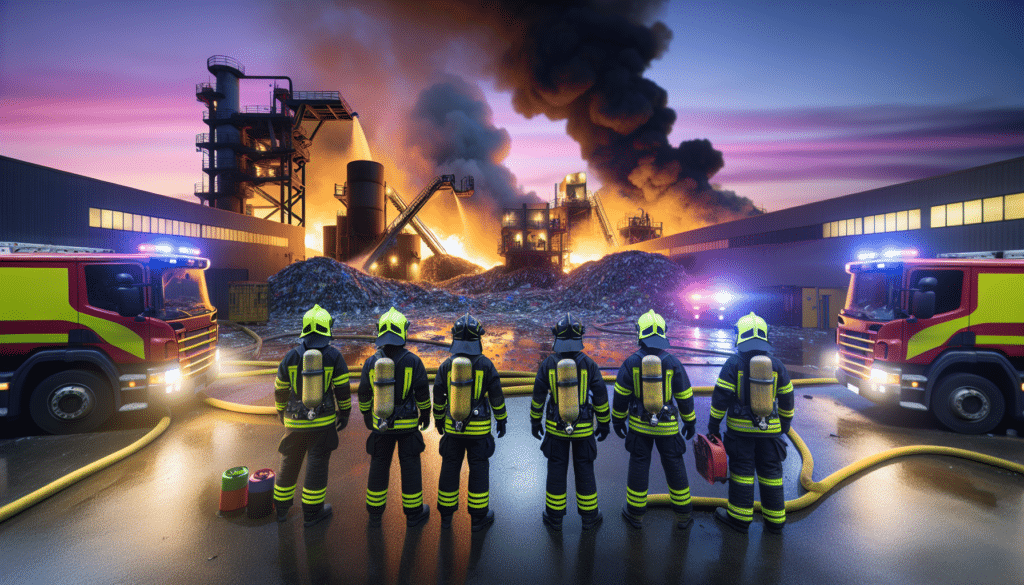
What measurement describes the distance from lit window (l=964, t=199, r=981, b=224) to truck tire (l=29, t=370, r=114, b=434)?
2379 centimetres

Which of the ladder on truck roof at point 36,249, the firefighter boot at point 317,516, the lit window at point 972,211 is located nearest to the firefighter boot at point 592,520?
the firefighter boot at point 317,516

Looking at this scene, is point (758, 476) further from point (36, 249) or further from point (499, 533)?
point (36, 249)

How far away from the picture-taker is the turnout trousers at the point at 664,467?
3.33 m

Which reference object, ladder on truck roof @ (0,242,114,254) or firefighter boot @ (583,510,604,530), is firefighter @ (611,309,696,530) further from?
ladder on truck roof @ (0,242,114,254)

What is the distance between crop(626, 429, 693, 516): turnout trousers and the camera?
10.9 ft

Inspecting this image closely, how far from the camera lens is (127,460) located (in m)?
4.66

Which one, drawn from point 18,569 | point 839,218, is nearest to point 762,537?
point 18,569

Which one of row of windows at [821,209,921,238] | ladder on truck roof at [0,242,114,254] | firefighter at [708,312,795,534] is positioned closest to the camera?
firefighter at [708,312,795,534]

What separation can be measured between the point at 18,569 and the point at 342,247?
3527 centimetres

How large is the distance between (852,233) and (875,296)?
1587 cm

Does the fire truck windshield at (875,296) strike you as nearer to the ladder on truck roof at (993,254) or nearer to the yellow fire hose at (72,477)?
the ladder on truck roof at (993,254)

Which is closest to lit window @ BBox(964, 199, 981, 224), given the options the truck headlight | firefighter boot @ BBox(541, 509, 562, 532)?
the truck headlight

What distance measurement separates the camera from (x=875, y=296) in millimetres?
6324

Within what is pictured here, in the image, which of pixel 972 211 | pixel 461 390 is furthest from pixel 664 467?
pixel 972 211
